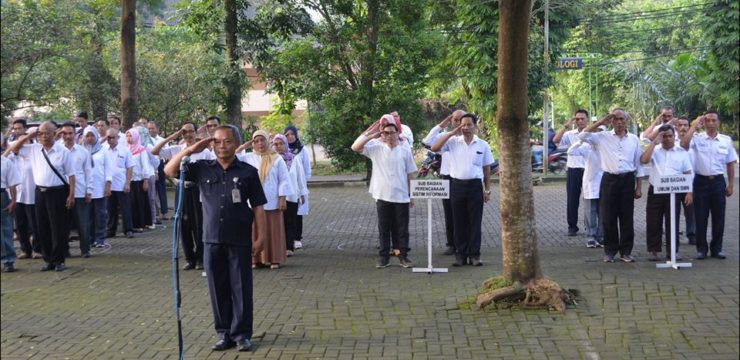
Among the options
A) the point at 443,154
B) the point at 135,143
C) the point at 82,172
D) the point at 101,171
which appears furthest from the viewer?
the point at 135,143

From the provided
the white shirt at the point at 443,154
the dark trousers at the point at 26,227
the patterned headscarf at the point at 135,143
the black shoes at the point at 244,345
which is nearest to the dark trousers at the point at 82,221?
the dark trousers at the point at 26,227

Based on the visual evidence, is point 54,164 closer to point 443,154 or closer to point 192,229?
point 192,229

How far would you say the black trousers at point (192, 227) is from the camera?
10.9 metres

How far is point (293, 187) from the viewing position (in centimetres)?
1148

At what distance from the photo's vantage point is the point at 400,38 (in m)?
20.3

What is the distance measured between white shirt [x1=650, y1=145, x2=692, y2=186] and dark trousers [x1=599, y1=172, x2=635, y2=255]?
12.9 inches

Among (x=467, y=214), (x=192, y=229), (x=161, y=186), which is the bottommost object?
(x=192, y=229)

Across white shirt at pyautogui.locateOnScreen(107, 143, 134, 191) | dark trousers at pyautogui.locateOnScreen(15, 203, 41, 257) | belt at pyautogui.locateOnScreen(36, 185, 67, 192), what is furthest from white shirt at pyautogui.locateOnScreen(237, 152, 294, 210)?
white shirt at pyautogui.locateOnScreen(107, 143, 134, 191)

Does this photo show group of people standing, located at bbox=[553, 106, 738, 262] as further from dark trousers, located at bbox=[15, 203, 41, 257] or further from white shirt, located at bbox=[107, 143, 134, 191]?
white shirt, located at bbox=[107, 143, 134, 191]

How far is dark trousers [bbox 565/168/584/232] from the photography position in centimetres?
1299

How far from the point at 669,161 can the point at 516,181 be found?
10.2 ft

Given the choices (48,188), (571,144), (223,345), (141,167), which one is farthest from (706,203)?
(141,167)

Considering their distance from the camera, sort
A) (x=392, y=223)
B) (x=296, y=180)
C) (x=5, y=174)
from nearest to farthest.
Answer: (x=5, y=174) < (x=392, y=223) < (x=296, y=180)

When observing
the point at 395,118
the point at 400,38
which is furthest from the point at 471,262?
the point at 400,38
